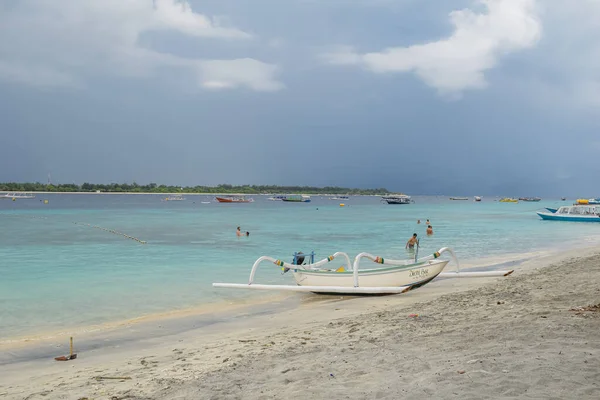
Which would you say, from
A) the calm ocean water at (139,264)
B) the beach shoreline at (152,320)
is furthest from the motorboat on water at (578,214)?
the beach shoreline at (152,320)

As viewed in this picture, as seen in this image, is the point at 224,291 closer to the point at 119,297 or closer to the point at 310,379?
the point at 119,297

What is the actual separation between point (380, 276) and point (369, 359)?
26.5 feet

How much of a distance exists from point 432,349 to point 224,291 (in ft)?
37.4

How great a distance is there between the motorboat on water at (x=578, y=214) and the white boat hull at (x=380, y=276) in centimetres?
5188

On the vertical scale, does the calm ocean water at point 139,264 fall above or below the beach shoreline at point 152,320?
below

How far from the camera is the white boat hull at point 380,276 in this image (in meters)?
15.1

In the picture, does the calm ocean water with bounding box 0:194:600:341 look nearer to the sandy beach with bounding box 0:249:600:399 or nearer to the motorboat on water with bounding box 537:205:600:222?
the sandy beach with bounding box 0:249:600:399

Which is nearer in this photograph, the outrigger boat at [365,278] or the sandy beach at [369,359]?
the sandy beach at [369,359]

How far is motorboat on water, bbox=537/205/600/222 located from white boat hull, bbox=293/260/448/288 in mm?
51882

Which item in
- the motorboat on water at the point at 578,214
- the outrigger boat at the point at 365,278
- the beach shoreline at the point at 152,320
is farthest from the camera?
the motorboat on water at the point at 578,214

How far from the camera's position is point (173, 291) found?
18.0 m

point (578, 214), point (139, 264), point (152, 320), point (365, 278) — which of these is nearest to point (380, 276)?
point (365, 278)

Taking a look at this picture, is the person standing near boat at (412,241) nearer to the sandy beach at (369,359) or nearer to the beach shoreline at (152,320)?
the beach shoreline at (152,320)

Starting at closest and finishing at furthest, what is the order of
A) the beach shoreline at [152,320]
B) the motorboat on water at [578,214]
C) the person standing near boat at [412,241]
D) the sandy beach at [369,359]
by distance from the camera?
the sandy beach at [369,359] → the beach shoreline at [152,320] → the person standing near boat at [412,241] → the motorboat on water at [578,214]
